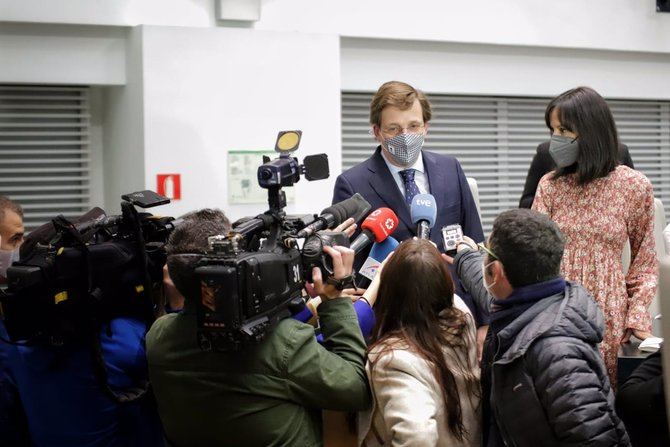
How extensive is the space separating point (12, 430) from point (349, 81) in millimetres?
3714

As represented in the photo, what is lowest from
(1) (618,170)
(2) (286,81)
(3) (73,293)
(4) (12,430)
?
(4) (12,430)

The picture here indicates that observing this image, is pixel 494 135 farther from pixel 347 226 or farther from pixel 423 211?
pixel 347 226

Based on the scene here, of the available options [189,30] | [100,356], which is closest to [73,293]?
[100,356]

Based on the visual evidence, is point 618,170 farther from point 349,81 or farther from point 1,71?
point 1,71

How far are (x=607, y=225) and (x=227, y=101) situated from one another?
111 inches

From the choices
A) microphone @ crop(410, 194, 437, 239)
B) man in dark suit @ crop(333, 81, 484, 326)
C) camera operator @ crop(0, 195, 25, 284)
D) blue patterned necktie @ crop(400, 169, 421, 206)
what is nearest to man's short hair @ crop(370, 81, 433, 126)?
man in dark suit @ crop(333, 81, 484, 326)

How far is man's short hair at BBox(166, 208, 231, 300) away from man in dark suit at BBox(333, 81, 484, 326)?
0.78 metres

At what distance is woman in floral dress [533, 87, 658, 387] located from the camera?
3428mm

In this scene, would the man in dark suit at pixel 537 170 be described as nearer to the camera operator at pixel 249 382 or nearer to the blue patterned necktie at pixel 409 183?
the blue patterned necktie at pixel 409 183

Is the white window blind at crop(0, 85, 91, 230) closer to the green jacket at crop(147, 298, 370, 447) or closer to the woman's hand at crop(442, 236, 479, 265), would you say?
the woman's hand at crop(442, 236, 479, 265)

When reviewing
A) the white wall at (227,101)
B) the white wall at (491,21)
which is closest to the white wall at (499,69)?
the white wall at (491,21)

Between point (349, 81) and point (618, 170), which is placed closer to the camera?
point (618, 170)

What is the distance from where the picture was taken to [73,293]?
8.99 ft

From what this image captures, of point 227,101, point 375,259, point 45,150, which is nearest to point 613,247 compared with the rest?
point 375,259
